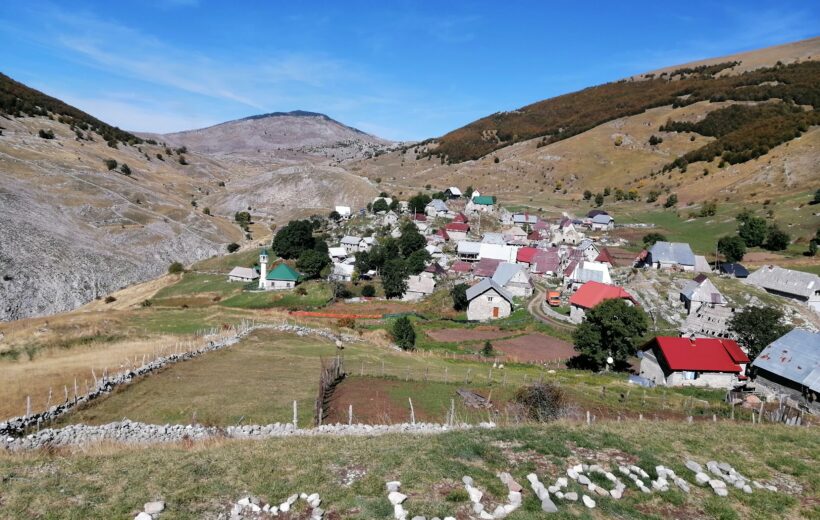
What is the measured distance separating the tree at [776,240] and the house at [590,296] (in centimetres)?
3745

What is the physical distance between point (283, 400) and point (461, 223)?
8444 cm

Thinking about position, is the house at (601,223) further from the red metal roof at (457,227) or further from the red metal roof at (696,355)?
the red metal roof at (696,355)

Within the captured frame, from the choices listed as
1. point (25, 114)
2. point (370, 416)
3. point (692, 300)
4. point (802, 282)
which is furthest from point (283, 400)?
point (25, 114)

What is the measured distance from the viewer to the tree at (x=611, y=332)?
4331 centimetres

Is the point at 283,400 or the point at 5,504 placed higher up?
the point at 5,504

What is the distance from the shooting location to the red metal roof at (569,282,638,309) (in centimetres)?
5909

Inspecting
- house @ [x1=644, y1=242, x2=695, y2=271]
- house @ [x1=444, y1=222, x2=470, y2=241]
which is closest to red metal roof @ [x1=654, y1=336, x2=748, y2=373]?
house @ [x1=644, y1=242, x2=695, y2=271]

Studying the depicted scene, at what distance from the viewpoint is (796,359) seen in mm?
37344

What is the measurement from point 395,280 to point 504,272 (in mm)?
17084

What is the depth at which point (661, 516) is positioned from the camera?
11195 mm

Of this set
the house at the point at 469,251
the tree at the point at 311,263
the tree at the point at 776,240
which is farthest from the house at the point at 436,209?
the tree at the point at 776,240

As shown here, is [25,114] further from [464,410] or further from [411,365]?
[464,410]

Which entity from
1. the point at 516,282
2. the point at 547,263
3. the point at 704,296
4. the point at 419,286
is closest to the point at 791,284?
the point at 704,296

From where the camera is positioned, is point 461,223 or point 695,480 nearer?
point 695,480
